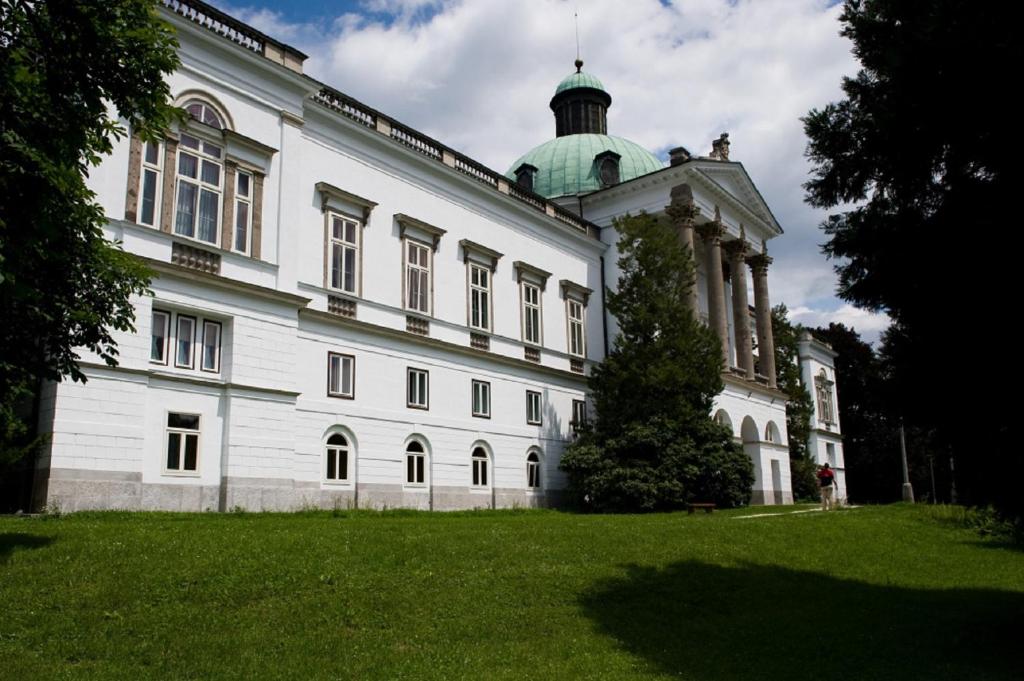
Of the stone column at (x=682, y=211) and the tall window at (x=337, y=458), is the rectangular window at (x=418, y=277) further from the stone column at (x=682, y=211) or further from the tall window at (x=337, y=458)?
the stone column at (x=682, y=211)

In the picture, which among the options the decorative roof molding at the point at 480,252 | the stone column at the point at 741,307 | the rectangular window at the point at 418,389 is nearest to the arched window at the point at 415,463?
the rectangular window at the point at 418,389

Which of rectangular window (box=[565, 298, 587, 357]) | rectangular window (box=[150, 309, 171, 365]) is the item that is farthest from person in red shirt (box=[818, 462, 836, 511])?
rectangular window (box=[150, 309, 171, 365])

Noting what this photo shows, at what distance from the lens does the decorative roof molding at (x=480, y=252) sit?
32562 millimetres

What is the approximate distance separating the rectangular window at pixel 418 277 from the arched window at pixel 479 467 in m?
5.62

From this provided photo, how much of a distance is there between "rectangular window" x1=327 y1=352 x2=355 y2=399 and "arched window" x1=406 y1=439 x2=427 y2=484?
3.17m

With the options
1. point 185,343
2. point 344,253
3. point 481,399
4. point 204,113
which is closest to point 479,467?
point 481,399

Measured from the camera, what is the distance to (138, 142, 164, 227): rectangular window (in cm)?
2153

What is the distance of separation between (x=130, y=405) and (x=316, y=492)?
20.5ft

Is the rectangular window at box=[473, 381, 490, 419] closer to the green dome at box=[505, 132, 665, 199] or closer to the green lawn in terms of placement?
the green lawn

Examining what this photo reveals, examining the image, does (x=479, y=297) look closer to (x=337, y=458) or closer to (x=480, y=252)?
(x=480, y=252)

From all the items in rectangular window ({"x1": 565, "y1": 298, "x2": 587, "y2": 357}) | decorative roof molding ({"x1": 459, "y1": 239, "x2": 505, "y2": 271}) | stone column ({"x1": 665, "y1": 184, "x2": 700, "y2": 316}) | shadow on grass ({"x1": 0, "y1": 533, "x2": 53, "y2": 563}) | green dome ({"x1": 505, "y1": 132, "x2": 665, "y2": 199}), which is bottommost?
shadow on grass ({"x1": 0, "y1": 533, "x2": 53, "y2": 563})

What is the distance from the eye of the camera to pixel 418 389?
29.2 metres

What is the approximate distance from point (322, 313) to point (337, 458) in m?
4.46

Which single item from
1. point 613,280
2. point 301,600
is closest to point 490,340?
point 613,280
